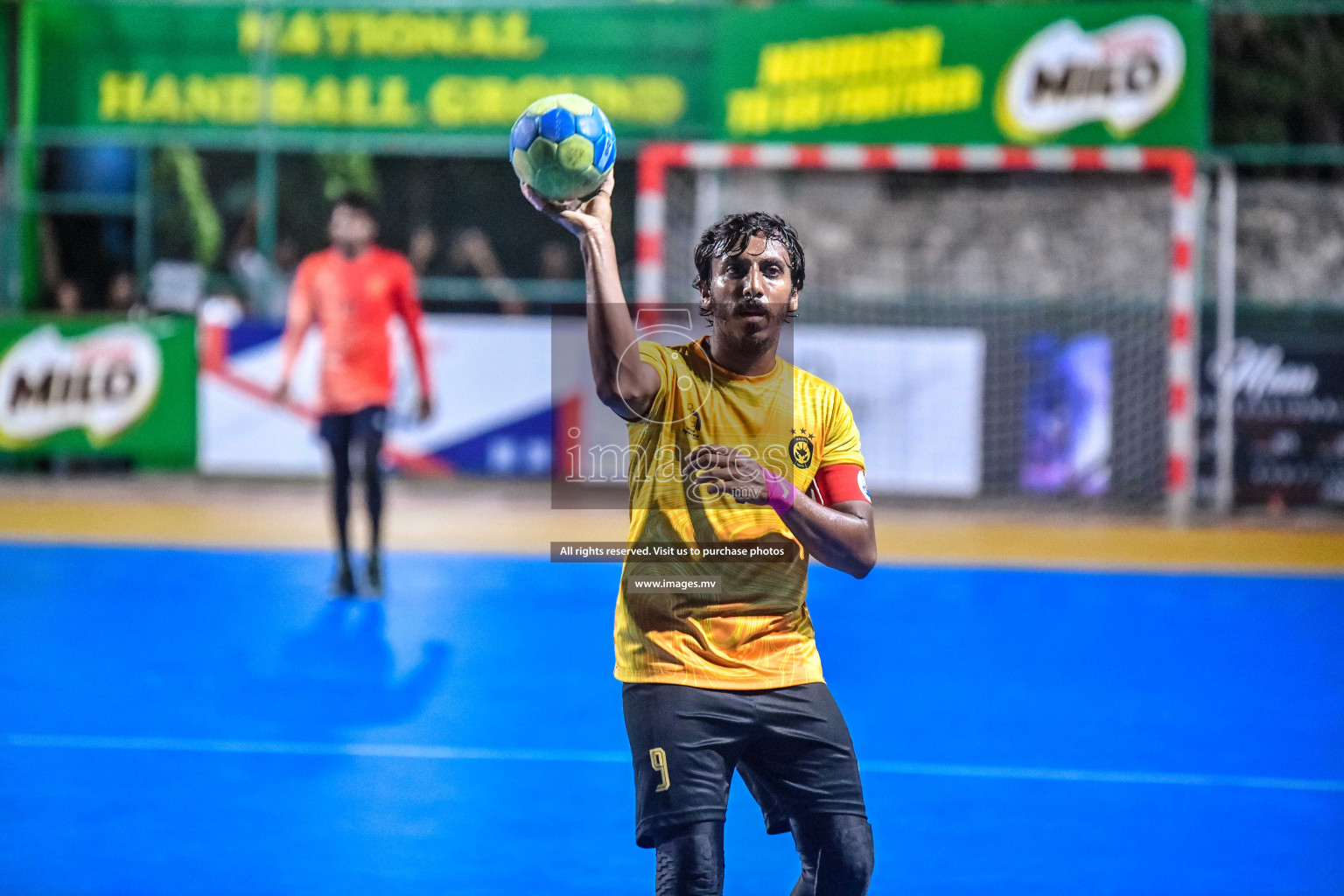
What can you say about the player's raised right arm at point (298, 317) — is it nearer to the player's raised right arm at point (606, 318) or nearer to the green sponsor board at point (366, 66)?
the player's raised right arm at point (606, 318)

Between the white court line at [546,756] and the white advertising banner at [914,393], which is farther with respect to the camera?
the white advertising banner at [914,393]

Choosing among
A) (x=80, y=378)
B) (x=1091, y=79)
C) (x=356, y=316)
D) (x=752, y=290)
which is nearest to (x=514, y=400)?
(x=80, y=378)

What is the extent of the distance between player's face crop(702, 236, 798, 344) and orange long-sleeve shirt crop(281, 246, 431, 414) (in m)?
5.75

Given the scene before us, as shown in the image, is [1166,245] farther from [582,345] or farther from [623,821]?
[623,821]

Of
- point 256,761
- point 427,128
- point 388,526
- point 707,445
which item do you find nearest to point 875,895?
point 707,445

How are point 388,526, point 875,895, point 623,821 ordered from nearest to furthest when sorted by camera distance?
point 875,895 → point 623,821 → point 388,526

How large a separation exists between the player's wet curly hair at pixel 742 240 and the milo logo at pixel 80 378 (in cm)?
1171

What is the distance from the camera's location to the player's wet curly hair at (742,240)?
3090 millimetres

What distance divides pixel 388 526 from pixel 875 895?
828cm

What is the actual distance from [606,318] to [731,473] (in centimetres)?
38

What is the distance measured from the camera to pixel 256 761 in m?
5.51

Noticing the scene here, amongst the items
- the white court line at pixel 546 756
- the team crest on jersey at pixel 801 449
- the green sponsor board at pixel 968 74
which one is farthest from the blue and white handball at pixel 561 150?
the green sponsor board at pixel 968 74

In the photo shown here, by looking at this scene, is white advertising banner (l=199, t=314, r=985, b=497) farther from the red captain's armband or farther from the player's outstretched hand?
the player's outstretched hand

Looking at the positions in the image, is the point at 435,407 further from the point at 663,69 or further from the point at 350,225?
the point at 350,225
